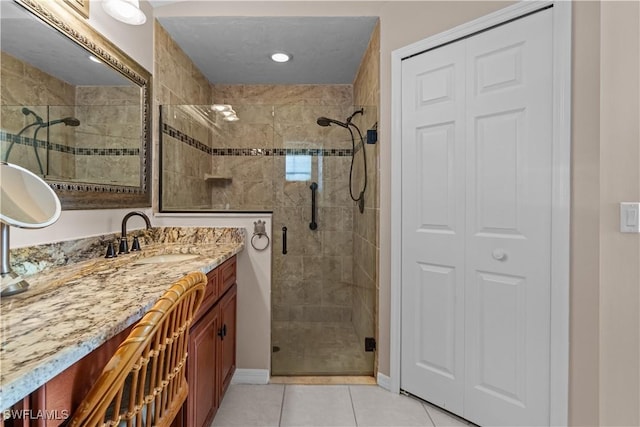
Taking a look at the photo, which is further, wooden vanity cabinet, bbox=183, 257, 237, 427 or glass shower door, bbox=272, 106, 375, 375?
glass shower door, bbox=272, 106, 375, 375

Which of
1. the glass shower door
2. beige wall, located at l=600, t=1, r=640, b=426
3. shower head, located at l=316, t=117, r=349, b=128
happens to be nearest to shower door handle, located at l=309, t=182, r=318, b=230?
the glass shower door

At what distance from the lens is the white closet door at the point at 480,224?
4.87ft

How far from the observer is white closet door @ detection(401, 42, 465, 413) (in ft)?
5.65

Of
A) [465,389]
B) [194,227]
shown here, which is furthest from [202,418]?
[465,389]

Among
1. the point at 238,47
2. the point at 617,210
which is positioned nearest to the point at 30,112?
the point at 238,47

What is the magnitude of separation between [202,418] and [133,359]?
950 mm

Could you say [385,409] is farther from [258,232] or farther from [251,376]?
[258,232]

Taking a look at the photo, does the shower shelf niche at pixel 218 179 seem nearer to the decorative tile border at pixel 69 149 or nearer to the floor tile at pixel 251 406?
the decorative tile border at pixel 69 149

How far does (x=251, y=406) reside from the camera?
72.1 inches

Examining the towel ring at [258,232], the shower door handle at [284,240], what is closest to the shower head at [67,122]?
the towel ring at [258,232]

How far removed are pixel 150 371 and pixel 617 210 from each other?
5.84 ft

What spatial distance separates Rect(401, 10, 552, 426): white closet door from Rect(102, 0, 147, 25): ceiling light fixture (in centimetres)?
152

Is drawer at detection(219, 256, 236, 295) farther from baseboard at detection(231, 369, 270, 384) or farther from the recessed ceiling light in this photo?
the recessed ceiling light

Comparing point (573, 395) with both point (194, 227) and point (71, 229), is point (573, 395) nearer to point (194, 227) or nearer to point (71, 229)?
point (194, 227)
